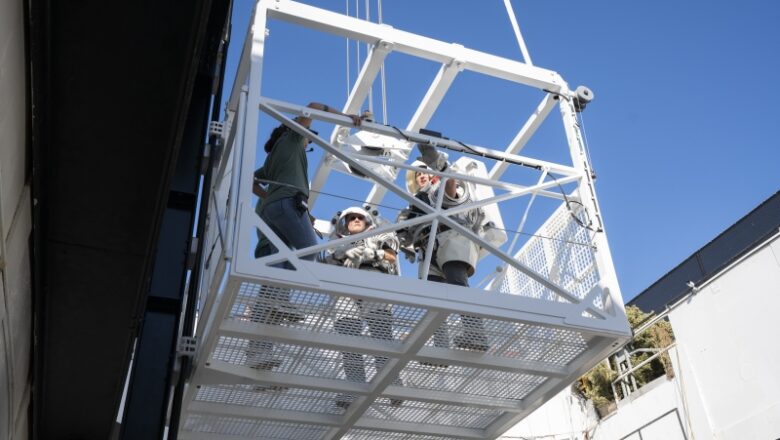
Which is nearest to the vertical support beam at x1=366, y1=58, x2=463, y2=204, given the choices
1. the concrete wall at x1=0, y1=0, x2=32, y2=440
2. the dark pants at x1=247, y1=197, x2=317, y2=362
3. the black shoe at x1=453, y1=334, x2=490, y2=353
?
the dark pants at x1=247, y1=197, x2=317, y2=362

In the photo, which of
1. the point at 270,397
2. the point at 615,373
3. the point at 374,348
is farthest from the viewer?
the point at 615,373

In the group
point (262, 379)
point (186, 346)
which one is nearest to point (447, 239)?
point (262, 379)

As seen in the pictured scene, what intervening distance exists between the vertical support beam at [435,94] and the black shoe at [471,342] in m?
2.67

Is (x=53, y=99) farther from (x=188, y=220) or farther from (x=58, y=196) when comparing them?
(x=188, y=220)

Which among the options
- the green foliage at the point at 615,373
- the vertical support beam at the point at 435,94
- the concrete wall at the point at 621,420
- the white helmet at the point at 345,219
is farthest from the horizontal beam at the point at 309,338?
the green foliage at the point at 615,373

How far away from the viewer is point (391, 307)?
700 cm

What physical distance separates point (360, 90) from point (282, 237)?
2626 millimetres

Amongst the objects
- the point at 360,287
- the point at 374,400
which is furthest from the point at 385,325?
the point at 374,400

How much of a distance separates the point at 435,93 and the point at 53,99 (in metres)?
4.66

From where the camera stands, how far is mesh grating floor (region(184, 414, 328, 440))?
8.35 m

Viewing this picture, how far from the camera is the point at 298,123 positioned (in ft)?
25.8

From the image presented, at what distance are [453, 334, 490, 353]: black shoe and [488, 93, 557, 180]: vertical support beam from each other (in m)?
2.45

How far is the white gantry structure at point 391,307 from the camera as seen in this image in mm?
6859

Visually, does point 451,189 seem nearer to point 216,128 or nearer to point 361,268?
point 361,268
